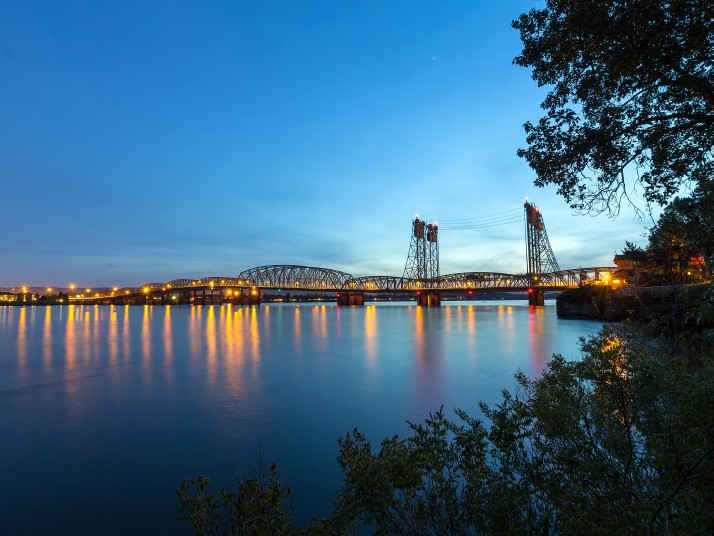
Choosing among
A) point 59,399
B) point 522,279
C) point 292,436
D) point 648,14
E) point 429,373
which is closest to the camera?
point 648,14

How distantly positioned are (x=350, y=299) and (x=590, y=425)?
184 meters

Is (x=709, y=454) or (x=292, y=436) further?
(x=292, y=436)

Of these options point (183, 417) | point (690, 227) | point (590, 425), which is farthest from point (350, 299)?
point (590, 425)

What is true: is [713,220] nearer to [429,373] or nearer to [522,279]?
[429,373]

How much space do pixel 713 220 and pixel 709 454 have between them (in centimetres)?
502

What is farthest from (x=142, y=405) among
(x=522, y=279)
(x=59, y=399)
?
(x=522, y=279)

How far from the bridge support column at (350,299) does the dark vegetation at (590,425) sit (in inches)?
7034

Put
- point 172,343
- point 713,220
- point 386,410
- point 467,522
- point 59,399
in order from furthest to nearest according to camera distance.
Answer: point 172,343
point 59,399
point 386,410
point 713,220
point 467,522

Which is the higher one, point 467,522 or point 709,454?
point 709,454

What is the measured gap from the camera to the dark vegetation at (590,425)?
12.2 feet

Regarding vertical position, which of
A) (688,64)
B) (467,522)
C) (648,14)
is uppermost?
(648,14)

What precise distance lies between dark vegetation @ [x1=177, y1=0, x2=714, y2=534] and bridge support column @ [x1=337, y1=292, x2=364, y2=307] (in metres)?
179

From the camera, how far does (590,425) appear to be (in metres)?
6.07

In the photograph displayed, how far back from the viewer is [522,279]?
17888 cm
